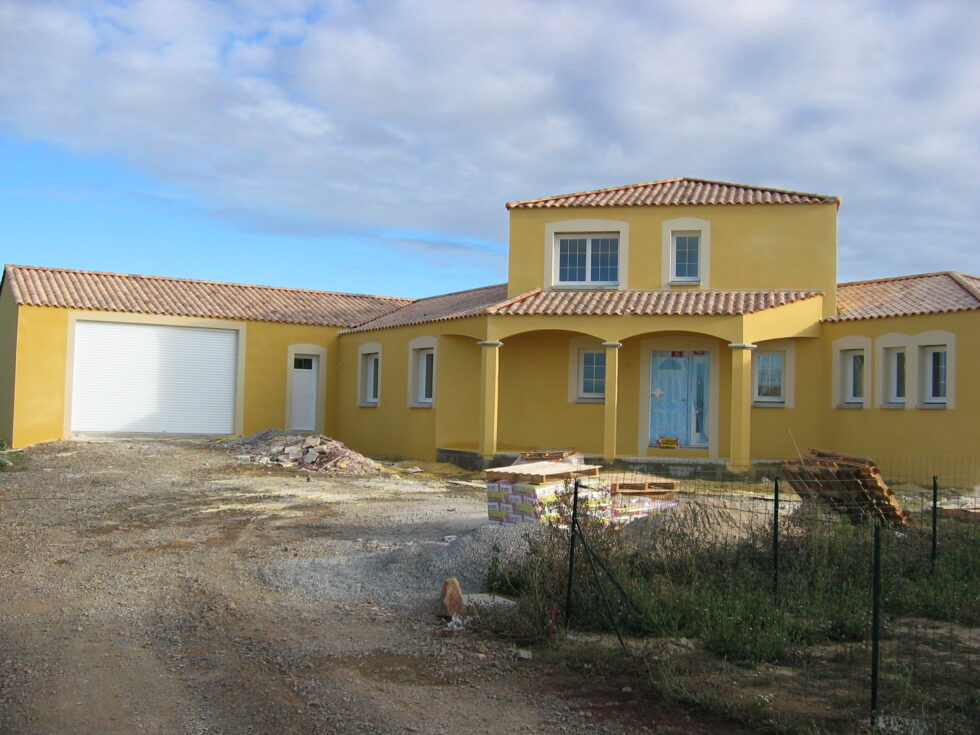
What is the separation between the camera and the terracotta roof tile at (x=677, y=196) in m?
20.2

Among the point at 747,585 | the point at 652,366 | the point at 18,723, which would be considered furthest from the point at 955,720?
the point at 652,366

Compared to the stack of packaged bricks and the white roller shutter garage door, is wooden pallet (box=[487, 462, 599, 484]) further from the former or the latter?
the white roller shutter garage door

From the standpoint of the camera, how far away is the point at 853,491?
11.6 meters

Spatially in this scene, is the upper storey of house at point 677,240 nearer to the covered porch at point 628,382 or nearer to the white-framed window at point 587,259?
the white-framed window at point 587,259

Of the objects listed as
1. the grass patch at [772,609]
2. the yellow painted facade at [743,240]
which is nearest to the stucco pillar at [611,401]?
the yellow painted facade at [743,240]

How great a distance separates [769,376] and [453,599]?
1371 centimetres

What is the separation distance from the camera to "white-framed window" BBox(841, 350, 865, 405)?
19109 millimetres

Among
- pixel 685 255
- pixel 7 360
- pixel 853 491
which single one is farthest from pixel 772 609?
pixel 7 360

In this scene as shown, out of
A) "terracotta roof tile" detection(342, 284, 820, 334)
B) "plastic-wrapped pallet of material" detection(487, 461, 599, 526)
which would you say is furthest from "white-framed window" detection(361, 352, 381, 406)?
"plastic-wrapped pallet of material" detection(487, 461, 599, 526)

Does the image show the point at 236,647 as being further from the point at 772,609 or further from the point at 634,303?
the point at 634,303

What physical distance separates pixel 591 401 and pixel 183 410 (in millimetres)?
11335

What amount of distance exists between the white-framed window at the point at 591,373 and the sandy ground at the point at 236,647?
838 centimetres

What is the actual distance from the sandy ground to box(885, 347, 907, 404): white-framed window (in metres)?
10.2

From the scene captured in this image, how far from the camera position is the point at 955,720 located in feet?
17.7
